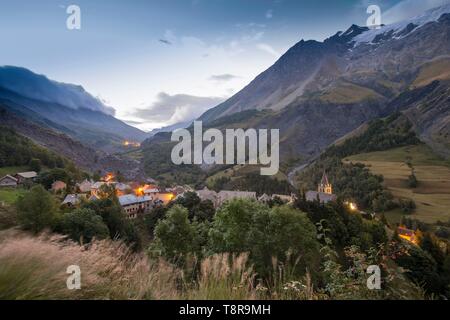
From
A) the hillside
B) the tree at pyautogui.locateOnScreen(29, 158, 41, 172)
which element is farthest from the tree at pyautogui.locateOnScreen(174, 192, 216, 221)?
the hillside

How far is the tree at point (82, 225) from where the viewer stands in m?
34.6

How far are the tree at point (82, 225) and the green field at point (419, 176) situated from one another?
297ft

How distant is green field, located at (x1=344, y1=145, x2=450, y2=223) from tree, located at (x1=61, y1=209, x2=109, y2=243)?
9054 centimetres

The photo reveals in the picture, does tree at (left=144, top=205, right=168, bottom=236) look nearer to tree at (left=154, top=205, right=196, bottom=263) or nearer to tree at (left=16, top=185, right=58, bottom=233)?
tree at (left=16, top=185, right=58, bottom=233)

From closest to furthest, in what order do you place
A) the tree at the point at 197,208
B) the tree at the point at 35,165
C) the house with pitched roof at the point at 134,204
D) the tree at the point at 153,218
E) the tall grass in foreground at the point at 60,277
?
the tall grass in foreground at the point at 60,277
the tree at the point at 197,208
the tree at the point at 153,218
the house with pitched roof at the point at 134,204
the tree at the point at 35,165

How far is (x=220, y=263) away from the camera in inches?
266

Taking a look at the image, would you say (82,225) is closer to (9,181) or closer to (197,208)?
(197,208)

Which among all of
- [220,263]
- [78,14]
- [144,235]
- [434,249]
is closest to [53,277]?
[220,263]

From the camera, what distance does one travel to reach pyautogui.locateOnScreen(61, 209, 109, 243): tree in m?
34.6

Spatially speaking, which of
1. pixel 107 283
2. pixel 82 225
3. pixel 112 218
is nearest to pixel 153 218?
pixel 112 218

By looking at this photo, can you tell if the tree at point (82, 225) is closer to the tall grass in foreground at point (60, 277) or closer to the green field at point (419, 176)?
the tall grass in foreground at point (60, 277)

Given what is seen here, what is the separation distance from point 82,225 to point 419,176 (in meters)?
140

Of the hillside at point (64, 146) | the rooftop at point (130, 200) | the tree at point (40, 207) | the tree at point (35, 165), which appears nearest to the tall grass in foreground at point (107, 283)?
the tree at point (40, 207)

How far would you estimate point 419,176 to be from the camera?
133500 mm
